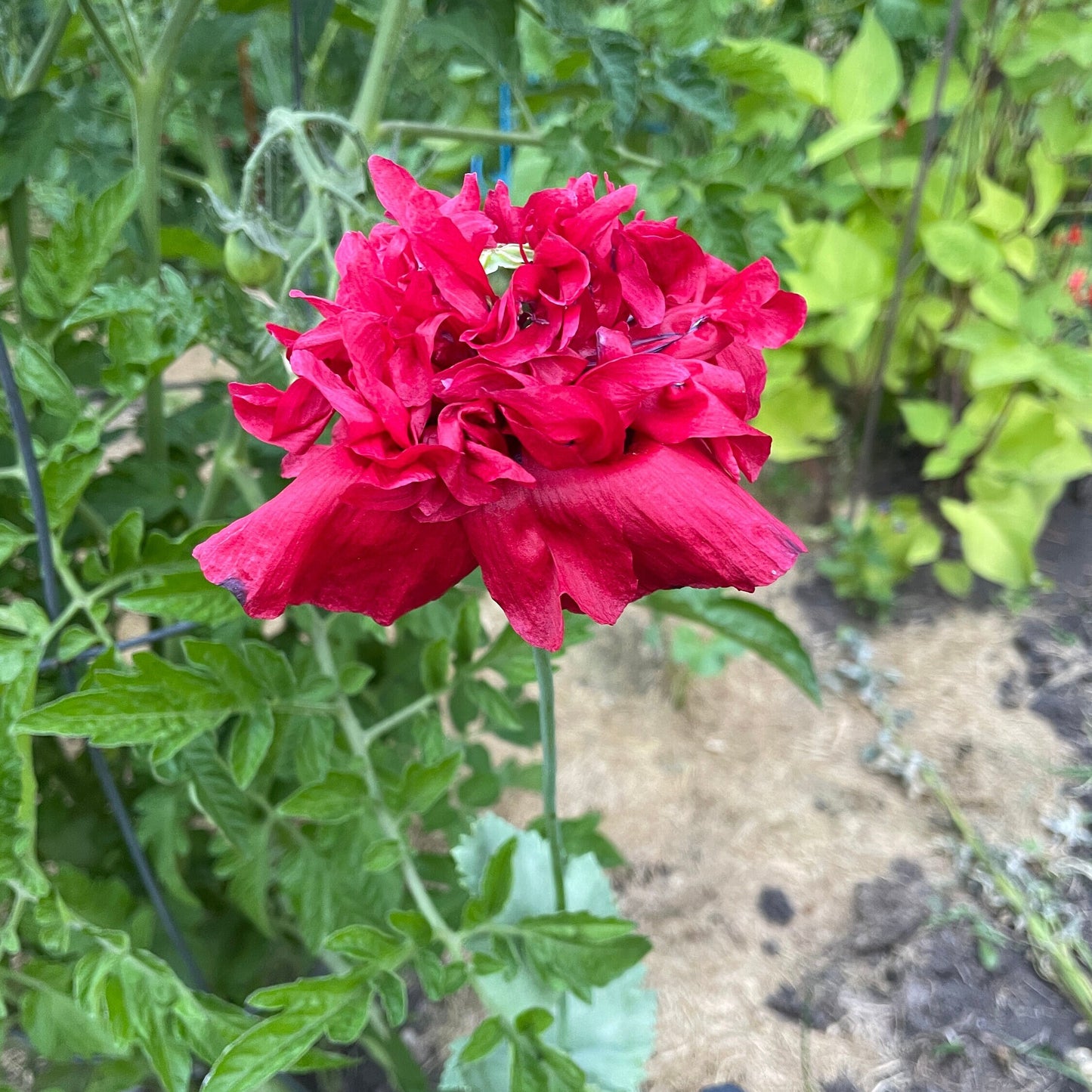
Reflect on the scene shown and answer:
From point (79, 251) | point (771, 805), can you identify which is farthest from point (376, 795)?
point (771, 805)

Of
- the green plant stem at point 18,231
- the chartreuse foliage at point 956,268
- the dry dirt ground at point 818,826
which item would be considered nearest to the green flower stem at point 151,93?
the green plant stem at point 18,231

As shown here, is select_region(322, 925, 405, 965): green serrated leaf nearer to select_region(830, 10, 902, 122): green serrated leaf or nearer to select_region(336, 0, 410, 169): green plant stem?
select_region(336, 0, 410, 169): green plant stem

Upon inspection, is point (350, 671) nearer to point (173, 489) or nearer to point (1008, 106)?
point (173, 489)

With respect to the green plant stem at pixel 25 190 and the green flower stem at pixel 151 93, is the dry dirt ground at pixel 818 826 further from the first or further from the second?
the green flower stem at pixel 151 93

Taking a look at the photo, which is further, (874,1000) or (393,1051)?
(874,1000)

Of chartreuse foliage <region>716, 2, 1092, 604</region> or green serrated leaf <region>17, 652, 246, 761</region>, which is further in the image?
chartreuse foliage <region>716, 2, 1092, 604</region>

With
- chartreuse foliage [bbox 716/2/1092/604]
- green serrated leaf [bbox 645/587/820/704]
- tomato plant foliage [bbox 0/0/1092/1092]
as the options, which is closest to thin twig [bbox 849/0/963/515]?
chartreuse foliage [bbox 716/2/1092/604]

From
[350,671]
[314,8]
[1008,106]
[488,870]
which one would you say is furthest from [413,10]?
[1008,106]
